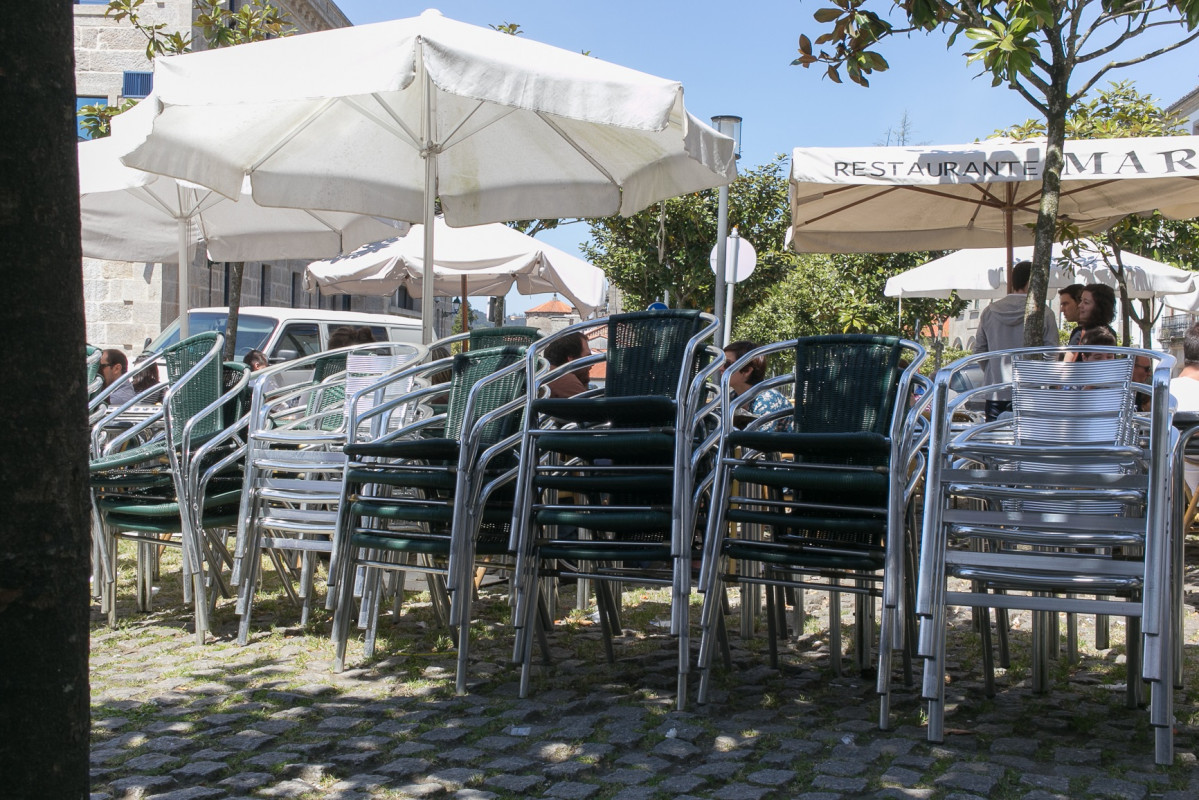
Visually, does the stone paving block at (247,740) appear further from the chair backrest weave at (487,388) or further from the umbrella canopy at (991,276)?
the umbrella canopy at (991,276)

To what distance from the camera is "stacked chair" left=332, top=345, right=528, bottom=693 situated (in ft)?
14.9

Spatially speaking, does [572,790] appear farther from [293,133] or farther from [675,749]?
[293,133]

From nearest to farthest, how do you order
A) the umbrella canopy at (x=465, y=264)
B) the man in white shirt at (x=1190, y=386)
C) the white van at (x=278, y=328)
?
the man in white shirt at (x=1190, y=386) → the umbrella canopy at (x=465, y=264) → the white van at (x=278, y=328)

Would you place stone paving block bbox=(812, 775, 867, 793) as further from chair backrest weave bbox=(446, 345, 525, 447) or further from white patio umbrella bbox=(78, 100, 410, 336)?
white patio umbrella bbox=(78, 100, 410, 336)

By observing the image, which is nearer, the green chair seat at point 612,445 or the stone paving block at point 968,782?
the stone paving block at point 968,782

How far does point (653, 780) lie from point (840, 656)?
1625 mm

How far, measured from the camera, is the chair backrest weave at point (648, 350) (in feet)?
15.6

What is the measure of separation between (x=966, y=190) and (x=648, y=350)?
561 centimetres

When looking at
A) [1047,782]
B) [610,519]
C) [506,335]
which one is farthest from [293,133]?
[1047,782]

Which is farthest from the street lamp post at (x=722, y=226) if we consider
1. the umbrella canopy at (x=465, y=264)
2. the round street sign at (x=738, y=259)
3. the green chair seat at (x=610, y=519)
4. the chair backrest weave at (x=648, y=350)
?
the green chair seat at (x=610, y=519)

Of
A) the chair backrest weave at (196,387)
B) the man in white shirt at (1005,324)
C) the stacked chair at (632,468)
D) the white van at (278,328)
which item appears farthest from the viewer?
the white van at (278,328)

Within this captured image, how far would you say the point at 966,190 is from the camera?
31.2ft

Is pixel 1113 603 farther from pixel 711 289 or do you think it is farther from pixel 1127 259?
pixel 711 289

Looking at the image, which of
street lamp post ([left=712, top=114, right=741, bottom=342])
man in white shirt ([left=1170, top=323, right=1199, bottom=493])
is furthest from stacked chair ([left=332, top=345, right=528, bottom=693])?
street lamp post ([left=712, top=114, right=741, bottom=342])
